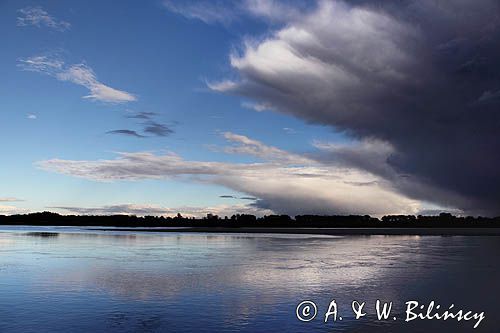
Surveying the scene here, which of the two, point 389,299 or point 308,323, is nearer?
point 308,323

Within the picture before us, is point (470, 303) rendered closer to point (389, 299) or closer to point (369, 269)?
point (389, 299)

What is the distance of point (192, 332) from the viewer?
14.1m

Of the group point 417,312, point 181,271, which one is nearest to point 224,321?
point 417,312

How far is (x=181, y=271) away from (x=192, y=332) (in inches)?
559

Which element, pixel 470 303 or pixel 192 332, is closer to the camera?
pixel 192 332

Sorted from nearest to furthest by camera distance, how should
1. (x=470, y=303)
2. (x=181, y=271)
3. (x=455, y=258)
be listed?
1. (x=470, y=303)
2. (x=181, y=271)
3. (x=455, y=258)

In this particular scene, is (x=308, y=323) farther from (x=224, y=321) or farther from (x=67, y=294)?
(x=67, y=294)

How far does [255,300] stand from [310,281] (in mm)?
5761

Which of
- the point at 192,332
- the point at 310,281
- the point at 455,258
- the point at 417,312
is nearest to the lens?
the point at 192,332

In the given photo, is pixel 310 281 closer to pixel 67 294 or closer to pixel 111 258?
pixel 67 294

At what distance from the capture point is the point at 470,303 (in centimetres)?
1873

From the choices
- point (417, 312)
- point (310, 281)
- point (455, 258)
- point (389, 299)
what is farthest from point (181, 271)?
point (455, 258)

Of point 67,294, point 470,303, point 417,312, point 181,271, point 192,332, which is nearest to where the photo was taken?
point 192,332

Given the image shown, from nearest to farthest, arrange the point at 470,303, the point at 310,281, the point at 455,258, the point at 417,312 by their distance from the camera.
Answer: the point at 417,312 → the point at 470,303 → the point at 310,281 → the point at 455,258
